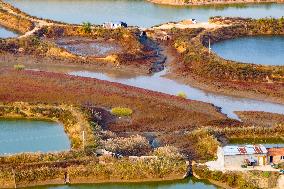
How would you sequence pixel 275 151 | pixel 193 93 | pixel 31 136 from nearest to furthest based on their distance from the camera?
pixel 275 151, pixel 31 136, pixel 193 93

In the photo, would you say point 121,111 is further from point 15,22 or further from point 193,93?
point 15,22

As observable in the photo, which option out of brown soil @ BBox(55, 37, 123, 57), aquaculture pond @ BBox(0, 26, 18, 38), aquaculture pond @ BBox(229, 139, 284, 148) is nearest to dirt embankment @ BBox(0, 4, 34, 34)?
aquaculture pond @ BBox(0, 26, 18, 38)

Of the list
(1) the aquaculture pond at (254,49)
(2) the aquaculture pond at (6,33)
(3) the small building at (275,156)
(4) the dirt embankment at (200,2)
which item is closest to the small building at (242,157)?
(3) the small building at (275,156)

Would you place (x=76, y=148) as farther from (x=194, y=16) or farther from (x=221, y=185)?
(x=194, y=16)

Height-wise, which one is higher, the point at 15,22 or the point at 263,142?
the point at 15,22

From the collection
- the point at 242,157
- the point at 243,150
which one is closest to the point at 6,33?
the point at 243,150

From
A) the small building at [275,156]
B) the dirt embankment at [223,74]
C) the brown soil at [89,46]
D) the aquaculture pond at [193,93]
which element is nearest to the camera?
the small building at [275,156]

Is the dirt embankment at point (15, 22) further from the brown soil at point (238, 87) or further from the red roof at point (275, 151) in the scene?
the red roof at point (275, 151)
